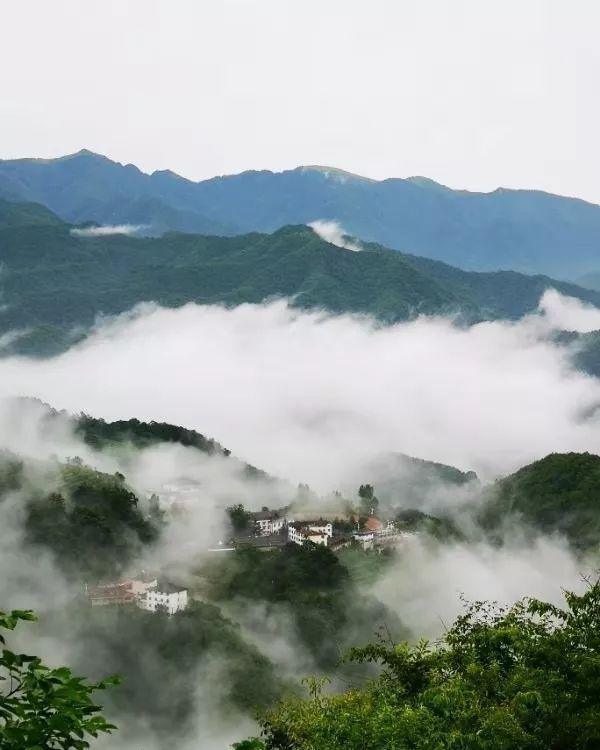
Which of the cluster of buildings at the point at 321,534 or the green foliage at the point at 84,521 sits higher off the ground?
the green foliage at the point at 84,521

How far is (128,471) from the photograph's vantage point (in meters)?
96.6

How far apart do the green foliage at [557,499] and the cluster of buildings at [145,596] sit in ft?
115

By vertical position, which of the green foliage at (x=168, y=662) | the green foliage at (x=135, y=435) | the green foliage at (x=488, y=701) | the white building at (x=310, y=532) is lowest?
the green foliage at (x=488, y=701)

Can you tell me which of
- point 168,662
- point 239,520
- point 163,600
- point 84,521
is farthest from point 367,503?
point 168,662

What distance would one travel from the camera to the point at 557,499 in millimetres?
80250

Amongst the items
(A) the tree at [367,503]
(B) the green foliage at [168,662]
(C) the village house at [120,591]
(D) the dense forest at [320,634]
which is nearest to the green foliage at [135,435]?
(D) the dense forest at [320,634]

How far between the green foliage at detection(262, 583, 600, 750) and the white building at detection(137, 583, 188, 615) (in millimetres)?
37265

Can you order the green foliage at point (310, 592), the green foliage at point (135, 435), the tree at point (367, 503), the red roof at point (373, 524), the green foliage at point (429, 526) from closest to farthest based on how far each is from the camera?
1. the green foliage at point (310, 592)
2. the green foliage at point (429, 526)
3. the red roof at point (373, 524)
4. the tree at point (367, 503)
5. the green foliage at point (135, 435)

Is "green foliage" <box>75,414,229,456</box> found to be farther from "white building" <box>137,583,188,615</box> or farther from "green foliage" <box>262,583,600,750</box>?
"green foliage" <box>262,583,600,750</box>

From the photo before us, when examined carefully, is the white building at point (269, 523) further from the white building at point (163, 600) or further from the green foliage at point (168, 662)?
the green foliage at point (168, 662)

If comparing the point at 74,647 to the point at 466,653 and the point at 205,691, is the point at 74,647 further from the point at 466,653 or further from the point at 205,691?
the point at 466,653

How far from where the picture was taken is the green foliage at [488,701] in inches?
516

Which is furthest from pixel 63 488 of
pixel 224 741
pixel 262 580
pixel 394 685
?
pixel 394 685

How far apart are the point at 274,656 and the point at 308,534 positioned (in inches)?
790
